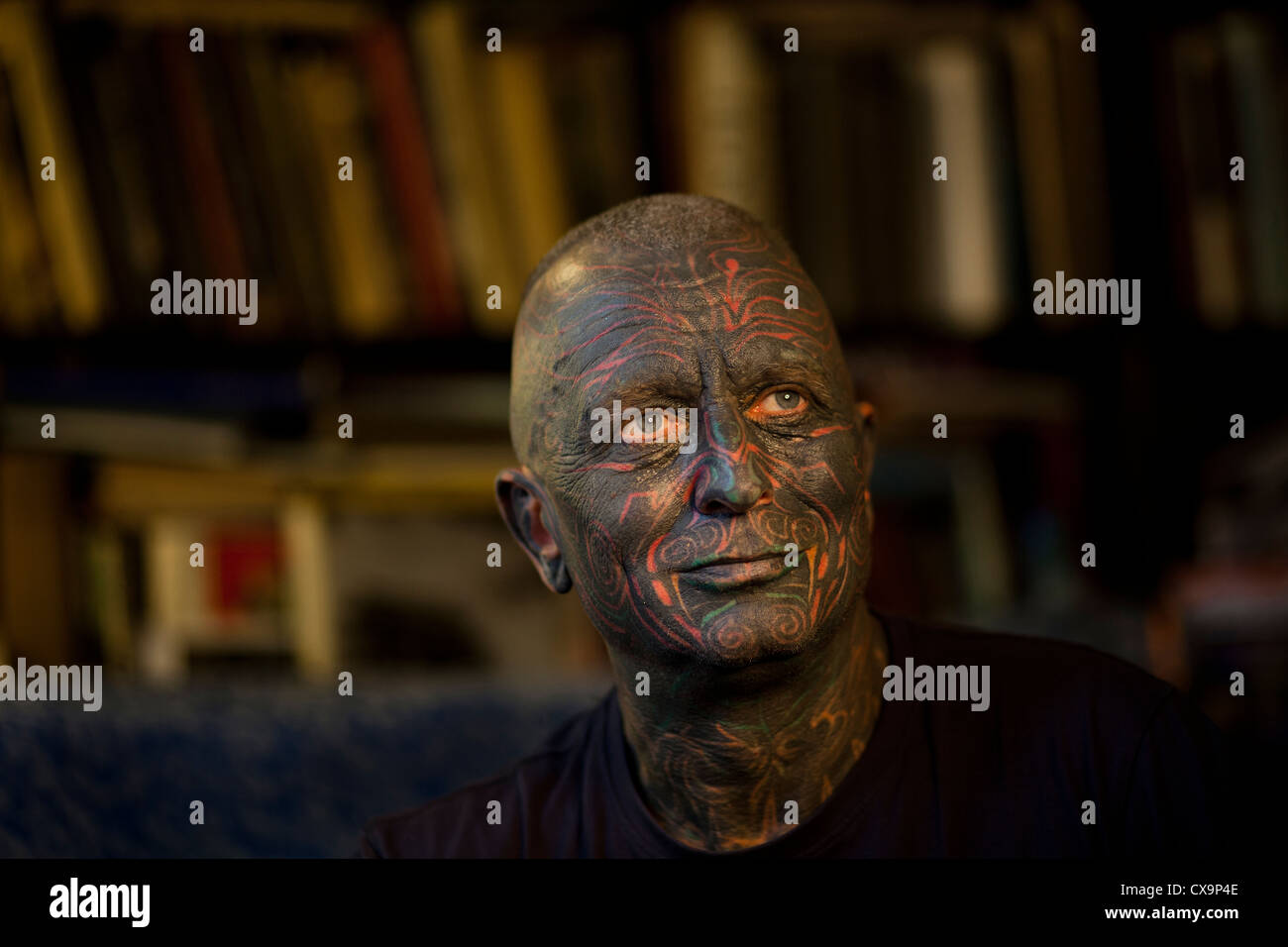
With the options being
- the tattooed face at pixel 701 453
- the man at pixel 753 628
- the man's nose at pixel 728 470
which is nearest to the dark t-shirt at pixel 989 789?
the man at pixel 753 628

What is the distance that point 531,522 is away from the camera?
1.29 m

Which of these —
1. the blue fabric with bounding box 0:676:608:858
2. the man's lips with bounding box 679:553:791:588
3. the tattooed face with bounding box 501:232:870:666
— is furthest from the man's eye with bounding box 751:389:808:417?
the blue fabric with bounding box 0:676:608:858

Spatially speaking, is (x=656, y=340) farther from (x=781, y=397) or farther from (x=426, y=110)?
(x=426, y=110)

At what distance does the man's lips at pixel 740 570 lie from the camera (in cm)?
108

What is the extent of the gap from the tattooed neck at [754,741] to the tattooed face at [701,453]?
0.22 feet

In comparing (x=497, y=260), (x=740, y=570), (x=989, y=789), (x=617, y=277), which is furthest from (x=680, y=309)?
(x=497, y=260)

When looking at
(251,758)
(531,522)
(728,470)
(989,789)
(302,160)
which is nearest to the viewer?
(728,470)

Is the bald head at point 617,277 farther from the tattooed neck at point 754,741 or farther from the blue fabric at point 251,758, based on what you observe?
the blue fabric at point 251,758

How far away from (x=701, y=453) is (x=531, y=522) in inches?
9.8

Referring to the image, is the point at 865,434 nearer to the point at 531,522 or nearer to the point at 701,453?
the point at 701,453

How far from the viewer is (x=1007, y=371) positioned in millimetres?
2400

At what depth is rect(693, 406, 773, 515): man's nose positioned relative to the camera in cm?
107

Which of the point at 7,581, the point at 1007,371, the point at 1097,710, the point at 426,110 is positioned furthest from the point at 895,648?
the point at 7,581
